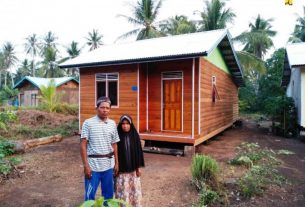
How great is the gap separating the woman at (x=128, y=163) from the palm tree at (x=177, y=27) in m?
20.1

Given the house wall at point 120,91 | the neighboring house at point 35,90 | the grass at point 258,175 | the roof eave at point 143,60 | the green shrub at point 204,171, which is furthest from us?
the neighboring house at point 35,90

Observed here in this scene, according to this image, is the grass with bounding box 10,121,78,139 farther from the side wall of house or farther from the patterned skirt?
the side wall of house

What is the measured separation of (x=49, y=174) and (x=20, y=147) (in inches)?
114

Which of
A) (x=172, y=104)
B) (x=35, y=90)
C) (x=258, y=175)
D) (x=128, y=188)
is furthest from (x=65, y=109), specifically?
(x=128, y=188)

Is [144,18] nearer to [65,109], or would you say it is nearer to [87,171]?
[65,109]

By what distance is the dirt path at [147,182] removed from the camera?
183 inches

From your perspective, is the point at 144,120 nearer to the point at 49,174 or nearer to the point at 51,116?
the point at 49,174

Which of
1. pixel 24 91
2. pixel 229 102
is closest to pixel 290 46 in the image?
pixel 229 102

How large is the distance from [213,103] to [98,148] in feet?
26.8

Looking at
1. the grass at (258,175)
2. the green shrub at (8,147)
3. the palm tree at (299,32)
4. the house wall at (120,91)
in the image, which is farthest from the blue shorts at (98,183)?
the palm tree at (299,32)

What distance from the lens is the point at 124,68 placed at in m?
9.59

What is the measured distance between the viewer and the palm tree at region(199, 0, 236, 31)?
2095 cm

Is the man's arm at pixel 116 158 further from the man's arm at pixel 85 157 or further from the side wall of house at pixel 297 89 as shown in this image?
the side wall of house at pixel 297 89

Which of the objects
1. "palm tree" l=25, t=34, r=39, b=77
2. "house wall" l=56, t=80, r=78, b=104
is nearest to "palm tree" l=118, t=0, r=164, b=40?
"house wall" l=56, t=80, r=78, b=104
